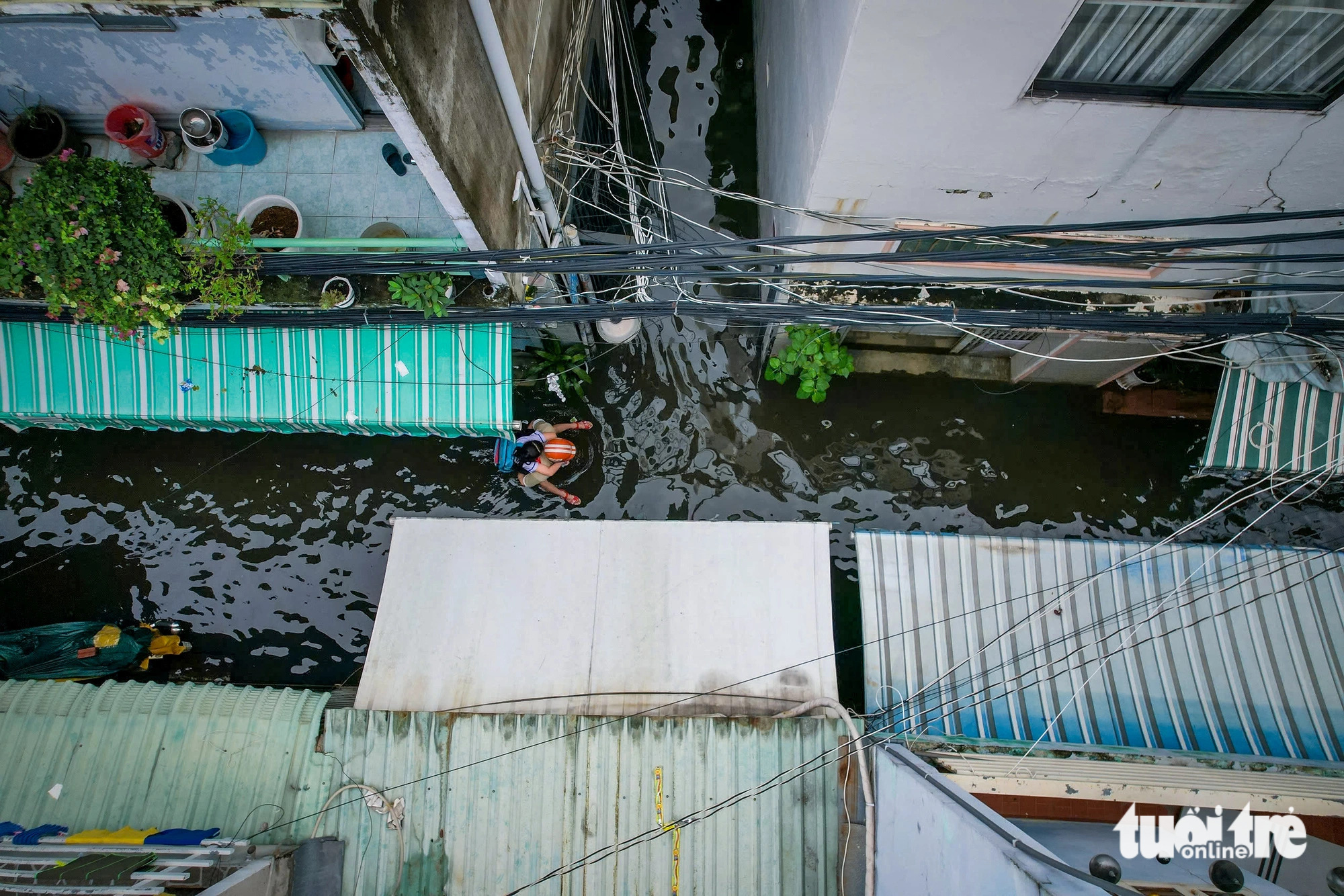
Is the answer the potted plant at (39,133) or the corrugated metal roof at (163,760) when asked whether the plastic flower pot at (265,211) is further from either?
the corrugated metal roof at (163,760)

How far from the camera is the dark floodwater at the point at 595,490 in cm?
798

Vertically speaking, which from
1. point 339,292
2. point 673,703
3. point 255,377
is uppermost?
point 339,292

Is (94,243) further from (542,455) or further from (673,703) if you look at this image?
(673,703)

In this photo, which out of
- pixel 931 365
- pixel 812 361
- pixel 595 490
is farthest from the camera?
pixel 931 365

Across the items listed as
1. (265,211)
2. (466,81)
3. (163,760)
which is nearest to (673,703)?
(163,760)

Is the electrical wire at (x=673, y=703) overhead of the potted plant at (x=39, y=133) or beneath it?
beneath

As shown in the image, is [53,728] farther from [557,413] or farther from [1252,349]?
[1252,349]

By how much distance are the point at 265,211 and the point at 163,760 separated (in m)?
5.02

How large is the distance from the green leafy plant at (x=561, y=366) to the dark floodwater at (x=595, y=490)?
0.26m

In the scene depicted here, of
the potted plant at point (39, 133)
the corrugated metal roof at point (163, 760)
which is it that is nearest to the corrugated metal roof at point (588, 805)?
the corrugated metal roof at point (163, 760)

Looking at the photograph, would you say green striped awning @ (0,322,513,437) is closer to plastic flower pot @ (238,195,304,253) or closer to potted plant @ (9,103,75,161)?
plastic flower pot @ (238,195,304,253)

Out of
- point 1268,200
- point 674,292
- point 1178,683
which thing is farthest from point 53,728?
point 1268,200

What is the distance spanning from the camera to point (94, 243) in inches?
177

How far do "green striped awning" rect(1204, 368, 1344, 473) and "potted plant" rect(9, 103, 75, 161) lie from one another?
11732mm
